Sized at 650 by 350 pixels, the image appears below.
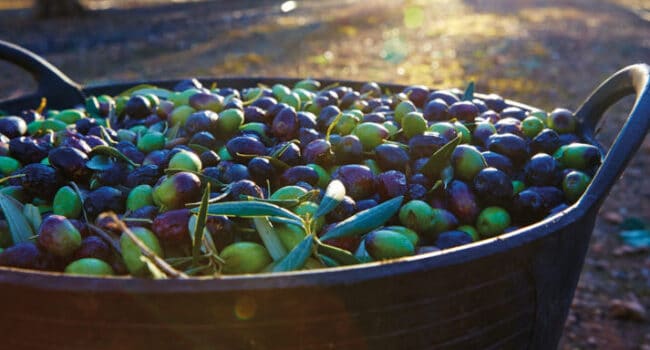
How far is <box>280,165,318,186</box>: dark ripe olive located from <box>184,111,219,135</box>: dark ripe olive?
1.42 feet

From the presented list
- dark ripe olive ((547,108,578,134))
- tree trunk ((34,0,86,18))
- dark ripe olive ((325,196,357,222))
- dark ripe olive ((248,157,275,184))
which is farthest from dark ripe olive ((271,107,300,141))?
tree trunk ((34,0,86,18))

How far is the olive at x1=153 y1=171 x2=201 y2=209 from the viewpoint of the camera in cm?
137

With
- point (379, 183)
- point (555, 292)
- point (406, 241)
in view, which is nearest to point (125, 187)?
point (379, 183)

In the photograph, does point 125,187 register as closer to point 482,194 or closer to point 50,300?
point 50,300

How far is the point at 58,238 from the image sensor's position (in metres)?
1.21

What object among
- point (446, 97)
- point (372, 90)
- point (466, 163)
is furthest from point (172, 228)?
point (372, 90)

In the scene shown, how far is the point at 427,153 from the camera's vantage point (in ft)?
5.39

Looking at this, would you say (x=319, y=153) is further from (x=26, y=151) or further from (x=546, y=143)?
(x=26, y=151)

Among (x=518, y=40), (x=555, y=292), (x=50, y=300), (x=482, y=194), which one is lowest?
(x=518, y=40)

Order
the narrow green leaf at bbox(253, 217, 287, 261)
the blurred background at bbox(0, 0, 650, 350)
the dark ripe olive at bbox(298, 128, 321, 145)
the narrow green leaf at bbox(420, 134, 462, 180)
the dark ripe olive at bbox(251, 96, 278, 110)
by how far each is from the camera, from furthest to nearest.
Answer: the blurred background at bbox(0, 0, 650, 350), the dark ripe olive at bbox(251, 96, 278, 110), the dark ripe olive at bbox(298, 128, 321, 145), the narrow green leaf at bbox(420, 134, 462, 180), the narrow green leaf at bbox(253, 217, 287, 261)

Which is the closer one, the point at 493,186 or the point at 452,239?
the point at 452,239

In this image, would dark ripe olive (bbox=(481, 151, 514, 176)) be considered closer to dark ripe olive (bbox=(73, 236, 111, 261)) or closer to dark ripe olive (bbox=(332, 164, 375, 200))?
dark ripe olive (bbox=(332, 164, 375, 200))

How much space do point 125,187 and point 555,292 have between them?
1.06m

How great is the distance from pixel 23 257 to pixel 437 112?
1315 mm
